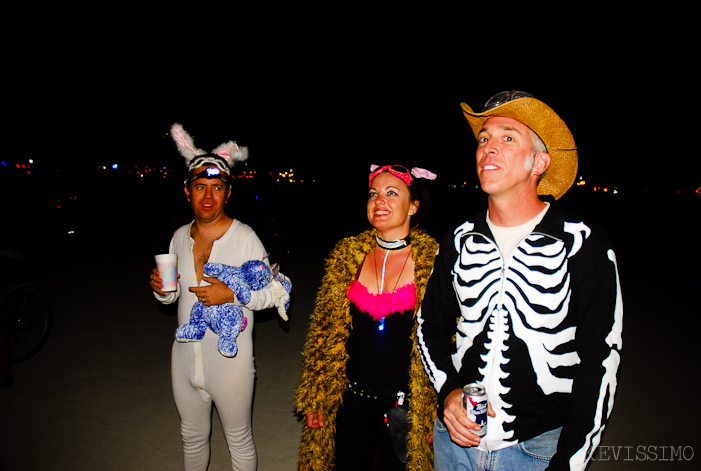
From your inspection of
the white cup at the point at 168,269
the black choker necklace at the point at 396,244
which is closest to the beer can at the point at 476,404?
the black choker necklace at the point at 396,244

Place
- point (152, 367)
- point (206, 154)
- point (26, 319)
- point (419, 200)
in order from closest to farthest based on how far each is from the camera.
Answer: point (419, 200) → point (206, 154) → point (152, 367) → point (26, 319)

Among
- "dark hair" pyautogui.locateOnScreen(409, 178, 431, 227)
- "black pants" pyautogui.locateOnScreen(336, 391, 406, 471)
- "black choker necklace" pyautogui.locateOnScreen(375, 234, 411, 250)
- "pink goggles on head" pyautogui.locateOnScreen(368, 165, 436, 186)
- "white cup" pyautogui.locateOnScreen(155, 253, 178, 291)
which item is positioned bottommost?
"black pants" pyautogui.locateOnScreen(336, 391, 406, 471)

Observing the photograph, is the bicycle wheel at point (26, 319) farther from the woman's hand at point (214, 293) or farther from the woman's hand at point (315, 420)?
the woman's hand at point (315, 420)

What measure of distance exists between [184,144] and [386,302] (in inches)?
71.9

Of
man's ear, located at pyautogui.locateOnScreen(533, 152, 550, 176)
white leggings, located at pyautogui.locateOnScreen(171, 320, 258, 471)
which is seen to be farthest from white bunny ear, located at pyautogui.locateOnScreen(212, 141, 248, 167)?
man's ear, located at pyautogui.locateOnScreen(533, 152, 550, 176)

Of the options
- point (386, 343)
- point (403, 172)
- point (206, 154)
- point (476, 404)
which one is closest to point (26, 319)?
point (206, 154)

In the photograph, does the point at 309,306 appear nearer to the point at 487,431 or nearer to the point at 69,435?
the point at 69,435

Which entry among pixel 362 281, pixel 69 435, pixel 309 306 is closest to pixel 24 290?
pixel 69 435

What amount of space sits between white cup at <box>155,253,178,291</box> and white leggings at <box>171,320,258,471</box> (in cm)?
39

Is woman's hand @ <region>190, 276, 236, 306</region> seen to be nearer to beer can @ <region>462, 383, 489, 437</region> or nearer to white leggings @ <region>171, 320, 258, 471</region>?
white leggings @ <region>171, 320, 258, 471</region>

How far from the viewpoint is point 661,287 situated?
9344 millimetres

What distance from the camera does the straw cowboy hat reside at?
1.80 m

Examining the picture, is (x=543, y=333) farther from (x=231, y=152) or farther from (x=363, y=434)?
(x=231, y=152)

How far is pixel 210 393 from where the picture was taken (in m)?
2.60
